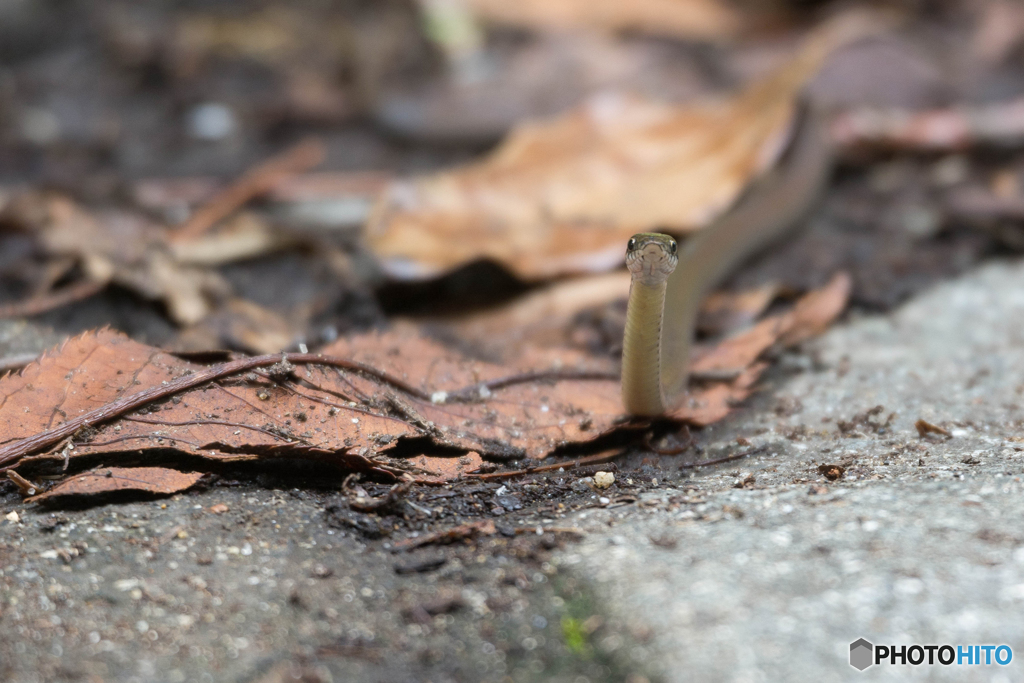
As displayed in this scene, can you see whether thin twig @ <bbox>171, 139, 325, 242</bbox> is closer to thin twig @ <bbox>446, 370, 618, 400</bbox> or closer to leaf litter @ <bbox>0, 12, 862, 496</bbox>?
leaf litter @ <bbox>0, 12, 862, 496</bbox>

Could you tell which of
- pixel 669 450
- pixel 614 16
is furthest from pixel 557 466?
pixel 614 16

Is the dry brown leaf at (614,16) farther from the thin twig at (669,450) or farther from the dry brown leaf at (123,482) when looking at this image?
the dry brown leaf at (123,482)

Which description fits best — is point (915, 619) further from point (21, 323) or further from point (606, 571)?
point (21, 323)

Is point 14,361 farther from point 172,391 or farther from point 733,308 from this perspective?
point 733,308

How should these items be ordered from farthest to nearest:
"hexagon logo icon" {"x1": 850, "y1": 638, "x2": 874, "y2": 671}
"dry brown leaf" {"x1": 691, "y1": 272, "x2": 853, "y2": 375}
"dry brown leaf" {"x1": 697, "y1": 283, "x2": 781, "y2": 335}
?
"dry brown leaf" {"x1": 697, "y1": 283, "x2": 781, "y2": 335} < "dry brown leaf" {"x1": 691, "y1": 272, "x2": 853, "y2": 375} < "hexagon logo icon" {"x1": 850, "y1": 638, "x2": 874, "y2": 671}

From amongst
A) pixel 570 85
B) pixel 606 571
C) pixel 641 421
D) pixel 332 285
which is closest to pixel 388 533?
pixel 606 571

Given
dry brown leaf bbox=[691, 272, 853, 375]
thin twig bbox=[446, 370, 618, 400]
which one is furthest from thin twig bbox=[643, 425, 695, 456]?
dry brown leaf bbox=[691, 272, 853, 375]

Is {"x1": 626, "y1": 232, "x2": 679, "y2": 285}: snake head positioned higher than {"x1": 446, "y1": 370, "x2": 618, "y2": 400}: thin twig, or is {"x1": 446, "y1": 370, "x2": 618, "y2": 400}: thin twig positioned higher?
{"x1": 626, "y1": 232, "x2": 679, "y2": 285}: snake head
